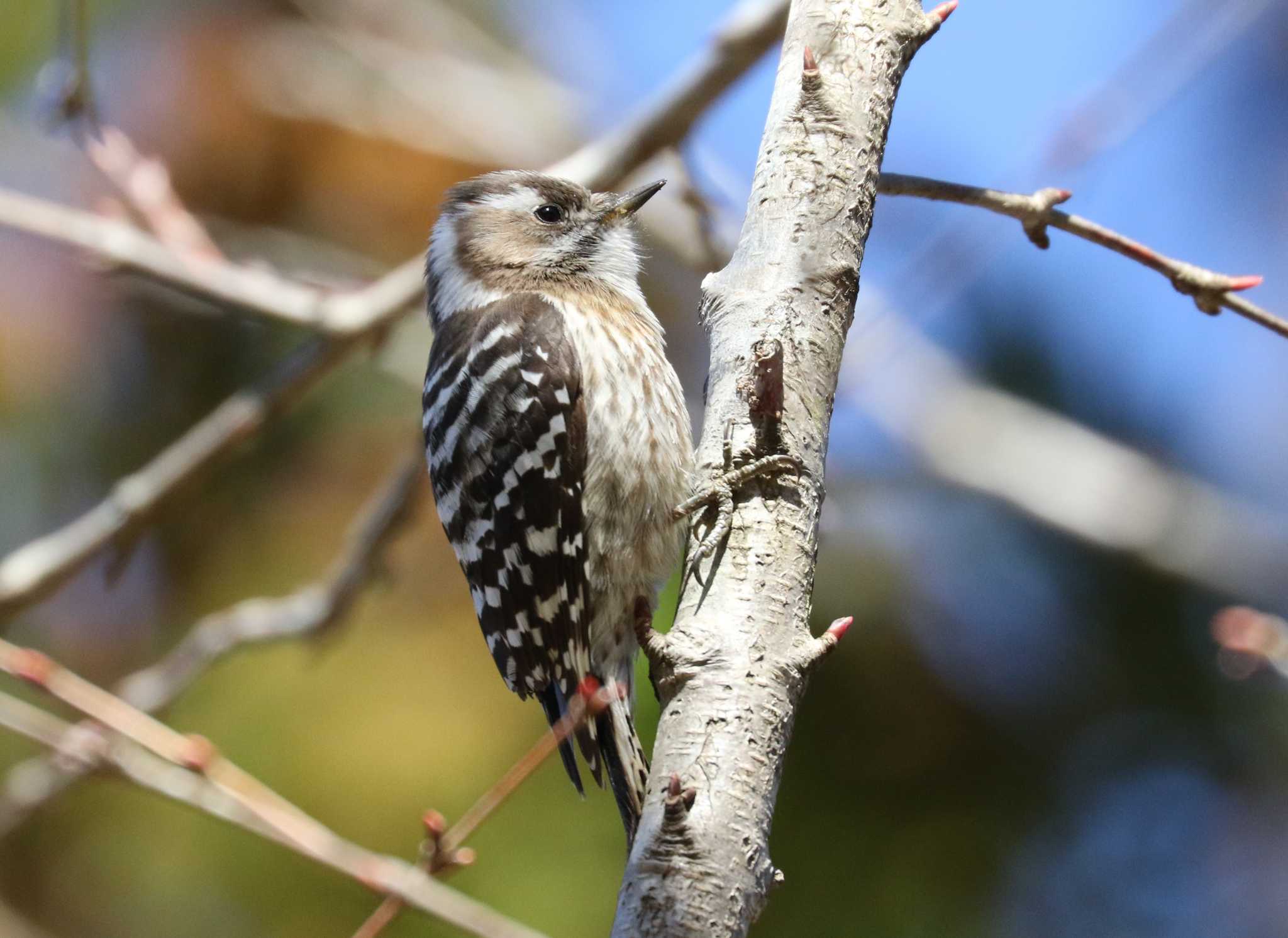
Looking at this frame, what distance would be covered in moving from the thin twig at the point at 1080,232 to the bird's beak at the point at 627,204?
5.75 ft

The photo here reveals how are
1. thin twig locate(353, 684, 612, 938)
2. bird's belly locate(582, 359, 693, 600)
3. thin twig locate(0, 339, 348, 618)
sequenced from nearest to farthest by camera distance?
thin twig locate(353, 684, 612, 938) → bird's belly locate(582, 359, 693, 600) → thin twig locate(0, 339, 348, 618)

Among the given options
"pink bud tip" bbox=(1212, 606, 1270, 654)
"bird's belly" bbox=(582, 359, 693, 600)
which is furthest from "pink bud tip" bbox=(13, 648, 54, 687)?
"pink bud tip" bbox=(1212, 606, 1270, 654)

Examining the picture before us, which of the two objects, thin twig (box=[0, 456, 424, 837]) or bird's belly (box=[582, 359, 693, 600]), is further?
thin twig (box=[0, 456, 424, 837])

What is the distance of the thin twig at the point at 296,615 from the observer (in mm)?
3939

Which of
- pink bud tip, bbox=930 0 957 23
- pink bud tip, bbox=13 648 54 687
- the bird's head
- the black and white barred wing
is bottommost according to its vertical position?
pink bud tip, bbox=13 648 54 687

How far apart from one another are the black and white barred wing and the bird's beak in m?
0.63

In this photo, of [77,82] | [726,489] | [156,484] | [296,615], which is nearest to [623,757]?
[726,489]

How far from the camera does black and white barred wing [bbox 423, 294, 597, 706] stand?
11.4ft

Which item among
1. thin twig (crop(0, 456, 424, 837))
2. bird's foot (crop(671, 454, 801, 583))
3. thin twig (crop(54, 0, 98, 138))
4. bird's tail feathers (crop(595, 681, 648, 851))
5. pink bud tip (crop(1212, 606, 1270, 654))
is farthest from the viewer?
thin twig (crop(0, 456, 424, 837))

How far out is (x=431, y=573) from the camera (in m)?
5.43

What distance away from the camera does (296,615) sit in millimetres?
4258

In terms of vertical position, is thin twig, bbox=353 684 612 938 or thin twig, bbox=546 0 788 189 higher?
thin twig, bbox=546 0 788 189

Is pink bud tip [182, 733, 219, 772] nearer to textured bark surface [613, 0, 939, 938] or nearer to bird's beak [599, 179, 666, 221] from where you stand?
textured bark surface [613, 0, 939, 938]

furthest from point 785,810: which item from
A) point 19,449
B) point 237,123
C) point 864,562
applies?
point 237,123
